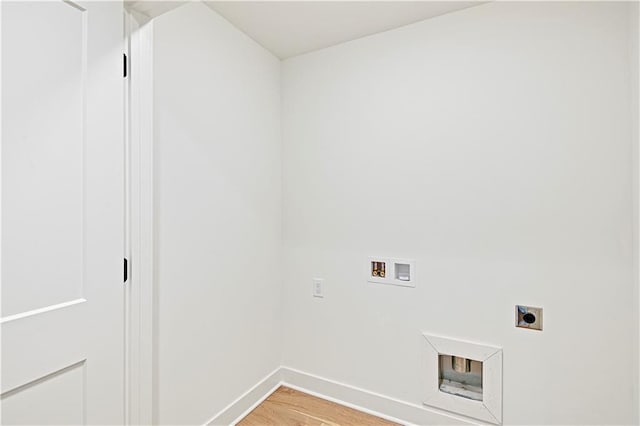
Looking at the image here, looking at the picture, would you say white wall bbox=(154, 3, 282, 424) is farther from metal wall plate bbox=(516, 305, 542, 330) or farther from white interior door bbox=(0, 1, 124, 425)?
metal wall plate bbox=(516, 305, 542, 330)

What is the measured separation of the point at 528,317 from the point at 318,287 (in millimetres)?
1214

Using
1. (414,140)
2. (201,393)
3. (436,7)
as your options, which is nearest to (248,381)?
(201,393)

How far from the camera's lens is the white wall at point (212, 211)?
5.20ft

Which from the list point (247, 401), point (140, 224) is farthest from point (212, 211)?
point (247, 401)

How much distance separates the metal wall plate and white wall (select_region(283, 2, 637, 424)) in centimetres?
4

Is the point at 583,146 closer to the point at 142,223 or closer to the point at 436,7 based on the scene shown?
the point at 436,7

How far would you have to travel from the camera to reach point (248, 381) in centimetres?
212

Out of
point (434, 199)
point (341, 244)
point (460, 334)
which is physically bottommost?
point (460, 334)

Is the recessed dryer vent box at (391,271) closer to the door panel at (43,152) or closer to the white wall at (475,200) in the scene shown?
the white wall at (475,200)

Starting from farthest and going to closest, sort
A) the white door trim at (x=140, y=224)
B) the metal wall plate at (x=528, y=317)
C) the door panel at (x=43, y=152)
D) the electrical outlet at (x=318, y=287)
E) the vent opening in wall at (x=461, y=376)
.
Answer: the electrical outlet at (x=318, y=287) → the vent opening in wall at (x=461, y=376) → the metal wall plate at (x=528, y=317) → the white door trim at (x=140, y=224) → the door panel at (x=43, y=152)

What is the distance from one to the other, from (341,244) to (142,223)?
1.21 metres

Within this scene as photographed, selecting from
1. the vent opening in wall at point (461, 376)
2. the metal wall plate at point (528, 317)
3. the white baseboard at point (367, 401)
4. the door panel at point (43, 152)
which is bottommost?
the white baseboard at point (367, 401)

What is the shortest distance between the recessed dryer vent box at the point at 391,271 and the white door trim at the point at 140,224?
1.25m

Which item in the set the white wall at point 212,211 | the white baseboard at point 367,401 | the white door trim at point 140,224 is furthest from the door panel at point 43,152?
the white baseboard at point 367,401
